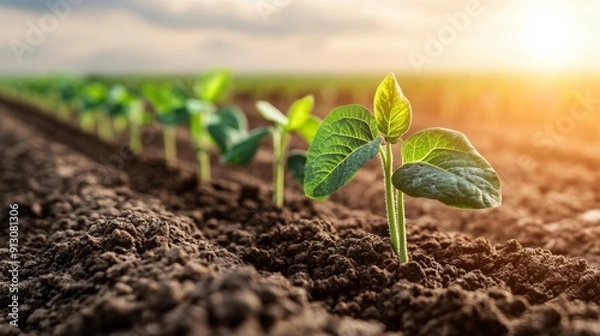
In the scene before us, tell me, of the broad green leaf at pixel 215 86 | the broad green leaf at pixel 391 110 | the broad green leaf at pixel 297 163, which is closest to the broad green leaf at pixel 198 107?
the broad green leaf at pixel 215 86

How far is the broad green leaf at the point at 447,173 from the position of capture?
2693 millimetres

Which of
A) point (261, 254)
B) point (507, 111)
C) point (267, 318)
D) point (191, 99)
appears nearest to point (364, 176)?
point (191, 99)

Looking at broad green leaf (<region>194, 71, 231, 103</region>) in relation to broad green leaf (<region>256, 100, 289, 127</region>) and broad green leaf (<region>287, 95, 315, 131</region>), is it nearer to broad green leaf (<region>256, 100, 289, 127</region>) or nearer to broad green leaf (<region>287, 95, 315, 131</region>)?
broad green leaf (<region>256, 100, 289, 127</region>)

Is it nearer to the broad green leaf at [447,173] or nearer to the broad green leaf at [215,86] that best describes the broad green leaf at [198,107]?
the broad green leaf at [215,86]

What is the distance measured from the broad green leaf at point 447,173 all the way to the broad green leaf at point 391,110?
0.10 meters

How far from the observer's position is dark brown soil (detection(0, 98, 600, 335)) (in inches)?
81.4

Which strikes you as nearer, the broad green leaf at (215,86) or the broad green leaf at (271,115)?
the broad green leaf at (271,115)

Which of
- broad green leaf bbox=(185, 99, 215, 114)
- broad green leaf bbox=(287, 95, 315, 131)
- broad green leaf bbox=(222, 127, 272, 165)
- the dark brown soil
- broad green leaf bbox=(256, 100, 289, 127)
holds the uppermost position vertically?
broad green leaf bbox=(287, 95, 315, 131)

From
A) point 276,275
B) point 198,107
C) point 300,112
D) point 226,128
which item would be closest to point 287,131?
point 300,112

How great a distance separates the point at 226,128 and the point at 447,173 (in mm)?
3546

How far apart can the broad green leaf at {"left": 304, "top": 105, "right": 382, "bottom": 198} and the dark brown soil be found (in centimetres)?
40

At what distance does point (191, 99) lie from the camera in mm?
6914

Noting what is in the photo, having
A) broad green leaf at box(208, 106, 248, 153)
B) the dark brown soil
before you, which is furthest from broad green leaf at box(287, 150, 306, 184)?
broad green leaf at box(208, 106, 248, 153)

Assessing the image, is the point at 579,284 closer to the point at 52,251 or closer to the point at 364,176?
the point at 52,251
